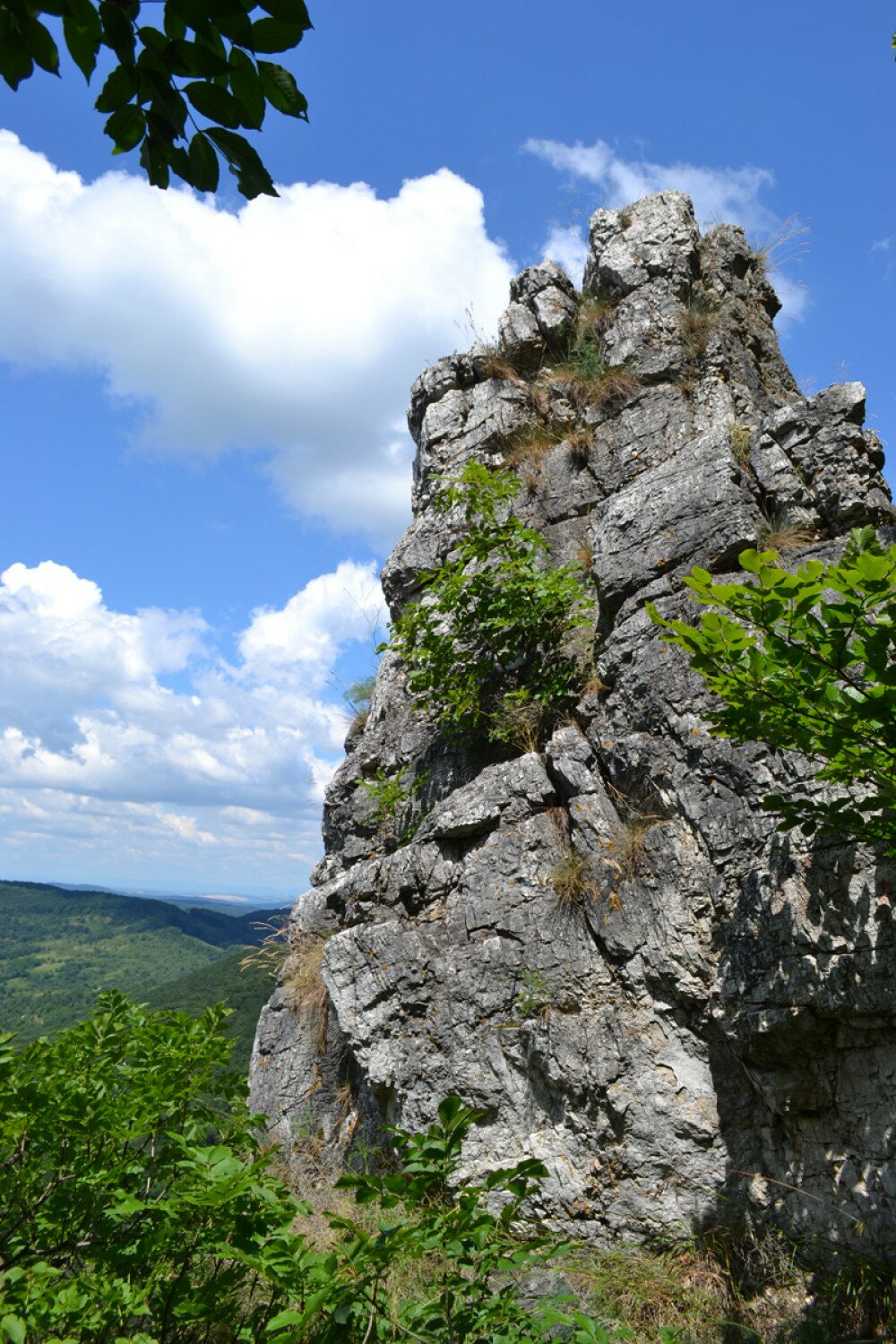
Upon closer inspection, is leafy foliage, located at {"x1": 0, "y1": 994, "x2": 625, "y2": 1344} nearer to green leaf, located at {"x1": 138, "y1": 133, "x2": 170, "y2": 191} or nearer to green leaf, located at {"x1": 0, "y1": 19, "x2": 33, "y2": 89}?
green leaf, located at {"x1": 138, "y1": 133, "x2": 170, "y2": 191}

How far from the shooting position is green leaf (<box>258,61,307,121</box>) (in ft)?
5.28

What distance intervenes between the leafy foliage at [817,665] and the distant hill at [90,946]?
38112 millimetres

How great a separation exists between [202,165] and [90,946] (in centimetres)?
8992

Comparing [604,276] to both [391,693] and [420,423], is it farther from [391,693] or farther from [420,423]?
[391,693]

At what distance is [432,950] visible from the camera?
261 inches

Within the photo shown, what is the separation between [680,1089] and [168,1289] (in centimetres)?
387

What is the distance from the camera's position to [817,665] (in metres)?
3.34

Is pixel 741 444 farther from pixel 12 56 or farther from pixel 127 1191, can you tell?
pixel 127 1191

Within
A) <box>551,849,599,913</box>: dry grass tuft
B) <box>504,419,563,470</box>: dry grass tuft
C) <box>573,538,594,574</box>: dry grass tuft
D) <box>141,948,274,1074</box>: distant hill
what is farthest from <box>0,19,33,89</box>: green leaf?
<box>141,948,274,1074</box>: distant hill

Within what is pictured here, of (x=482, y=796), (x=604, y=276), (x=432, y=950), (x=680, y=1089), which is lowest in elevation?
(x=680, y=1089)

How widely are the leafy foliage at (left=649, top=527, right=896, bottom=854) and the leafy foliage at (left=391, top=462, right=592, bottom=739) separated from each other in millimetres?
3407

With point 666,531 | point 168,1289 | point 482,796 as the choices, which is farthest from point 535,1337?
point 666,531

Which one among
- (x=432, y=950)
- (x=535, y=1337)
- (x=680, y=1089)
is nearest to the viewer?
(x=535, y=1337)

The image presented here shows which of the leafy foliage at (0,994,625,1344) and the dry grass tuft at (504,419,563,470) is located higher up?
the dry grass tuft at (504,419,563,470)
